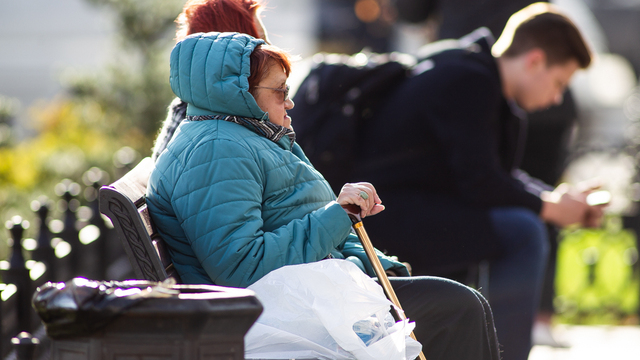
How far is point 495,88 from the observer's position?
3.88 meters

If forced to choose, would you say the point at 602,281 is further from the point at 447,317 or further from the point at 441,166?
the point at 447,317

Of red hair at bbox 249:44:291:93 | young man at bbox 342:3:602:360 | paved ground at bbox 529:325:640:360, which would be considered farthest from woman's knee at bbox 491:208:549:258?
red hair at bbox 249:44:291:93

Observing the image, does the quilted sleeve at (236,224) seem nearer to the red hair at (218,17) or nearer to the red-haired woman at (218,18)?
the red-haired woman at (218,18)

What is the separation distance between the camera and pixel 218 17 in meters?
2.88

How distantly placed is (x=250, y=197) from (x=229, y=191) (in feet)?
0.20

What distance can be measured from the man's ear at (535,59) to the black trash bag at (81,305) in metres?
2.91

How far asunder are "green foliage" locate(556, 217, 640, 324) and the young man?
2.83 meters

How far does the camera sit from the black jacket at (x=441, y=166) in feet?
12.0

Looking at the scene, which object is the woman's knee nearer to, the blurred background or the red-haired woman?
the blurred background

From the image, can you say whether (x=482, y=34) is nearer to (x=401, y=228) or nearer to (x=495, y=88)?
(x=495, y=88)

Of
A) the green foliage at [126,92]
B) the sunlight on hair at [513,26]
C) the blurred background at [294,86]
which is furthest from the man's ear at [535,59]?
the green foliage at [126,92]

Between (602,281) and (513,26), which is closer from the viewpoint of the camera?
(513,26)

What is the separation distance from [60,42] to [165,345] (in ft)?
73.9

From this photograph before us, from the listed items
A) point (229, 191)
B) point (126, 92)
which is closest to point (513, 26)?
point (229, 191)
